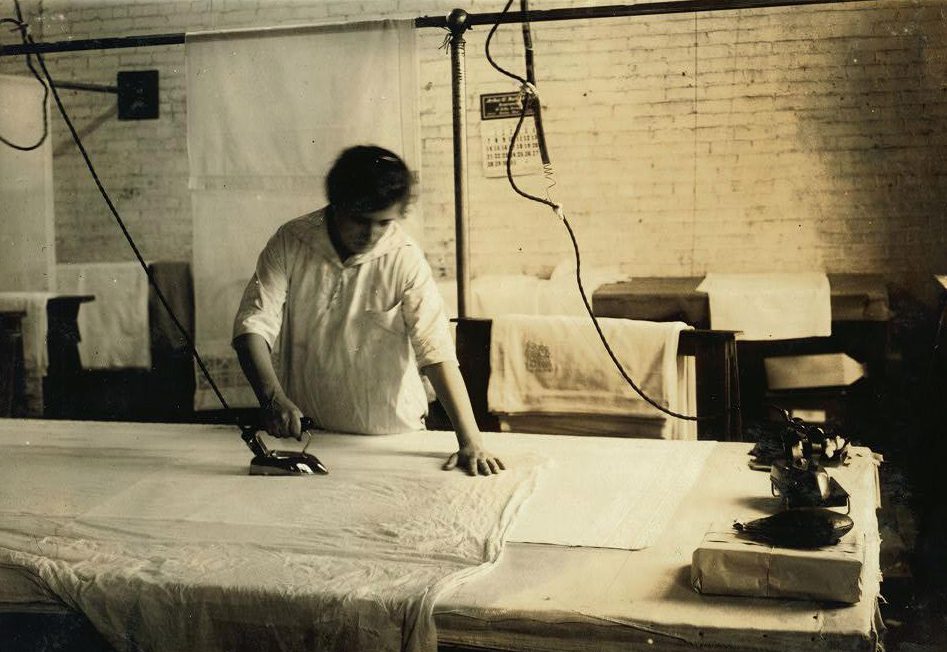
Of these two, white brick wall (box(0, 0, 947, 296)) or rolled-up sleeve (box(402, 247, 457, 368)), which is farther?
white brick wall (box(0, 0, 947, 296))

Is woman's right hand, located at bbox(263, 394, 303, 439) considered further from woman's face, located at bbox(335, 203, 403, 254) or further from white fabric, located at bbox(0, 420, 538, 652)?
woman's face, located at bbox(335, 203, 403, 254)

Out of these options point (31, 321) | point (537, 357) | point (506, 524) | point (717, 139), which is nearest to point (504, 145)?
point (717, 139)

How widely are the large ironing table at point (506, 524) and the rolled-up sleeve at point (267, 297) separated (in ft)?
1.04

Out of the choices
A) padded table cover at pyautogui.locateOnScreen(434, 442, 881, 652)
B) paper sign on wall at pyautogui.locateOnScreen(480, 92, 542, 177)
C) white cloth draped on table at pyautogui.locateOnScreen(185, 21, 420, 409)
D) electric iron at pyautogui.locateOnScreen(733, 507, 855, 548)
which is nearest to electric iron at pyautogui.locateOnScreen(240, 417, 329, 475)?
padded table cover at pyautogui.locateOnScreen(434, 442, 881, 652)

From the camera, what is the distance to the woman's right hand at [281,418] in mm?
2359

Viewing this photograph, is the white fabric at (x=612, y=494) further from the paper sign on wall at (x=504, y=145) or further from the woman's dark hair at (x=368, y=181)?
the paper sign on wall at (x=504, y=145)

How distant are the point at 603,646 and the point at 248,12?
5.71 meters

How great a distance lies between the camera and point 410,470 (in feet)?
7.57

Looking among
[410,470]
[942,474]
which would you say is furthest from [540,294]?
[410,470]

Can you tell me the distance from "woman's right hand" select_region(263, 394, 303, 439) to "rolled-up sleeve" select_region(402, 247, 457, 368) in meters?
0.38

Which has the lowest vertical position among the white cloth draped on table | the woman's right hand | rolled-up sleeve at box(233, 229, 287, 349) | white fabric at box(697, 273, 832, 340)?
the woman's right hand

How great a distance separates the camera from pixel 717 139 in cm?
553

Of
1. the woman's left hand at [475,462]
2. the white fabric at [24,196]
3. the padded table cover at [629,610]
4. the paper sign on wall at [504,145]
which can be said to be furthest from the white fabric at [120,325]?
the padded table cover at [629,610]

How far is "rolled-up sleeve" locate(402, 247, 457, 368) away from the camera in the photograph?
2584mm
